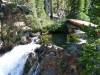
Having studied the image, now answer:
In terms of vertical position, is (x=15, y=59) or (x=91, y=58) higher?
(x=91, y=58)

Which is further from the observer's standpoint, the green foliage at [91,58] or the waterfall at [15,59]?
the waterfall at [15,59]

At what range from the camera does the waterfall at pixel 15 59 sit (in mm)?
30672

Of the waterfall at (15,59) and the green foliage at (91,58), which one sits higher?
Answer: the green foliage at (91,58)

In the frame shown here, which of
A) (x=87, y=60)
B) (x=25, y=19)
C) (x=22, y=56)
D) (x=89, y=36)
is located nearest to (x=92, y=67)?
(x=87, y=60)

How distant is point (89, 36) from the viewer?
19172mm

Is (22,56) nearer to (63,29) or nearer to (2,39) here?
(2,39)

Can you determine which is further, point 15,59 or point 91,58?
point 15,59

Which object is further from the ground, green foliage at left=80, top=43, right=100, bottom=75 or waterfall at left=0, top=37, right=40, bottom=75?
green foliage at left=80, top=43, right=100, bottom=75

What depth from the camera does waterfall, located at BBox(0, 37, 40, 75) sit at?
1208 inches

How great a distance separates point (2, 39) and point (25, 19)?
668 centimetres

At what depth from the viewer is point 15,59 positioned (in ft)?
107

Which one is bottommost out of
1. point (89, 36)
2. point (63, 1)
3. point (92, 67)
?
point (63, 1)

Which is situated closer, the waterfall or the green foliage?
the green foliage

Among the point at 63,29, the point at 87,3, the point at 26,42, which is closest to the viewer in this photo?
the point at 26,42
